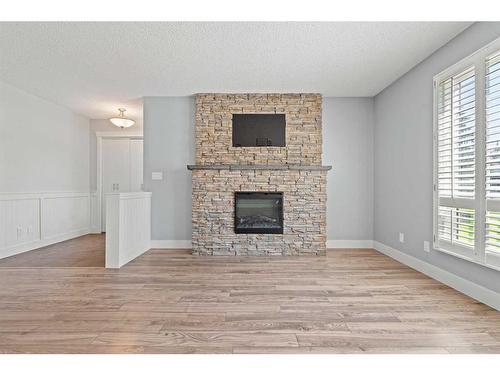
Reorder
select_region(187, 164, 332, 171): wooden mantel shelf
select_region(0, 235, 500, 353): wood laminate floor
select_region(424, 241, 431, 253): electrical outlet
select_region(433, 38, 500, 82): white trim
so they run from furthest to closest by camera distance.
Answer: select_region(187, 164, 332, 171): wooden mantel shelf
select_region(424, 241, 431, 253): electrical outlet
select_region(433, 38, 500, 82): white trim
select_region(0, 235, 500, 353): wood laminate floor

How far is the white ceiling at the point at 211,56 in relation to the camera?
9.84 feet

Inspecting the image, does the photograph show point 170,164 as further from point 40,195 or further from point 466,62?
point 466,62

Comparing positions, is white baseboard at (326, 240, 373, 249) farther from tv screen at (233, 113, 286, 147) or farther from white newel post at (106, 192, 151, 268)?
white newel post at (106, 192, 151, 268)

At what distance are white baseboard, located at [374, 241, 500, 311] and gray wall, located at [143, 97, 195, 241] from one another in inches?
122

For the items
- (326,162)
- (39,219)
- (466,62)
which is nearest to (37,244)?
(39,219)

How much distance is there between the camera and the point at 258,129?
16.8 feet

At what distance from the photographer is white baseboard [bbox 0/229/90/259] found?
4.63 metres

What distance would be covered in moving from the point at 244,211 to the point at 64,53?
298 cm

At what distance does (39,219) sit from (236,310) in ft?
14.1

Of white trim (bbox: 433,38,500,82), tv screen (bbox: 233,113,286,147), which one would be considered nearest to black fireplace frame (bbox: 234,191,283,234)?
tv screen (bbox: 233,113,286,147)
